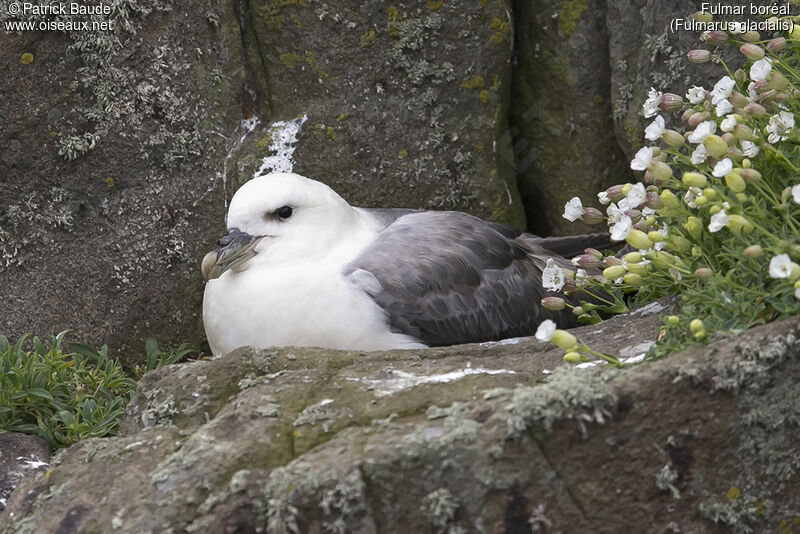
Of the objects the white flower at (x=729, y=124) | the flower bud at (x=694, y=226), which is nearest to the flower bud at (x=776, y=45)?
the white flower at (x=729, y=124)

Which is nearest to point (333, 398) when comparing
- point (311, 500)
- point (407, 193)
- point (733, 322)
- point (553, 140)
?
point (311, 500)

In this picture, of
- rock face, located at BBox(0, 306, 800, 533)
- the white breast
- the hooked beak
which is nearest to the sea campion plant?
rock face, located at BBox(0, 306, 800, 533)

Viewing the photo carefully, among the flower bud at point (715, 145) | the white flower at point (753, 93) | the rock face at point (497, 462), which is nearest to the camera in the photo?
the rock face at point (497, 462)

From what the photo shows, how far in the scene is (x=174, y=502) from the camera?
227 cm

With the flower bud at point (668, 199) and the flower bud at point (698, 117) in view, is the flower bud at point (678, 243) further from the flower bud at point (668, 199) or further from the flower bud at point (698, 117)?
the flower bud at point (698, 117)

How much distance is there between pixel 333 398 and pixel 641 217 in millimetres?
1069

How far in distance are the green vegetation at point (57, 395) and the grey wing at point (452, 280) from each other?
36.7 inches

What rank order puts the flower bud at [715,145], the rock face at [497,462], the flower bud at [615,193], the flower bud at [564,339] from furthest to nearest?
the flower bud at [615,193] < the flower bud at [715,145] < the flower bud at [564,339] < the rock face at [497,462]

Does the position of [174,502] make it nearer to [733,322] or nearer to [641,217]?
[733,322]

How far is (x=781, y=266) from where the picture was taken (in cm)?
233

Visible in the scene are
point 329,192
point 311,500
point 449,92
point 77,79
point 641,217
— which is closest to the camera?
point 311,500

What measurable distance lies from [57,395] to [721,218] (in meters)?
2.21

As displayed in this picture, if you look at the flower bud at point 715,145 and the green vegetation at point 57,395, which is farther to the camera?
the green vegetation at point 57,395

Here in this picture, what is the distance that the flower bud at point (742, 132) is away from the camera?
2719 mm
